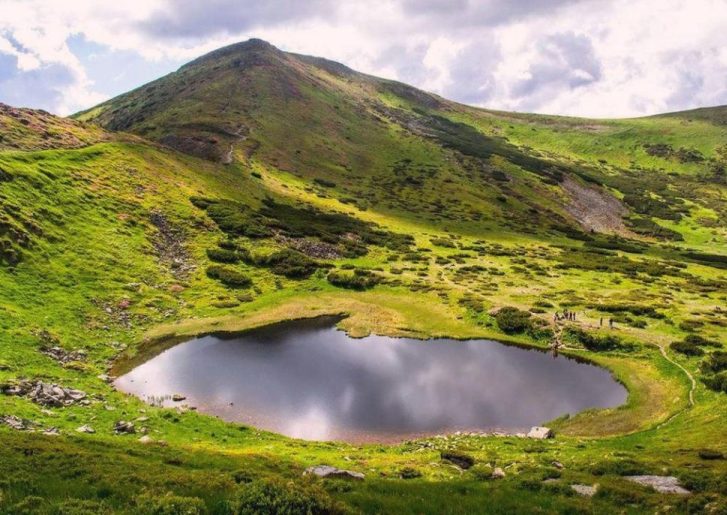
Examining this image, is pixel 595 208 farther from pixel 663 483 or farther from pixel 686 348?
pixel 663 483

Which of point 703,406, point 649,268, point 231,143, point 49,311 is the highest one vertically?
point 231,143

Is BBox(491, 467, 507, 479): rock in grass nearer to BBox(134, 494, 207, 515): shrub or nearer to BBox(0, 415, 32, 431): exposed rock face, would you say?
BBox(134, 494, 207, 515): shrub

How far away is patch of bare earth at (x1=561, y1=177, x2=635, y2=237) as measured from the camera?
159 meters

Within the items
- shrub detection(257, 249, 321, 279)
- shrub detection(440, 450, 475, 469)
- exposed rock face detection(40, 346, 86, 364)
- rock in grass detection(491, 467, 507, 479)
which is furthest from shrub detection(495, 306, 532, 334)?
exposed rock face detection(40, 346, 86, 364)

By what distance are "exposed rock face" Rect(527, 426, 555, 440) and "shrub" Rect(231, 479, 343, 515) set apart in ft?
68.5

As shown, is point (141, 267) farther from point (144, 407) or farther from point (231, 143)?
point (231, 143)

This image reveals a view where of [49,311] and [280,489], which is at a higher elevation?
[49,311]

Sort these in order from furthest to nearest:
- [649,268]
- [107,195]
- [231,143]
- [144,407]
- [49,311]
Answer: [231,143], [649,268], [107,195], [49,311], [144,407]

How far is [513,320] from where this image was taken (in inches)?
2259

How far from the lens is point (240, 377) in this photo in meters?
43.2

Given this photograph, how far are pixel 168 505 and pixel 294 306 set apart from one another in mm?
47831

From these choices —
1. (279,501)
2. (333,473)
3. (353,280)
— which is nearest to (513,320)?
(353,280)

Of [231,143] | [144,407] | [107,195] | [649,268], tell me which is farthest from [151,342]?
[231,143]

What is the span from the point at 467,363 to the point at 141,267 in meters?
43.6
